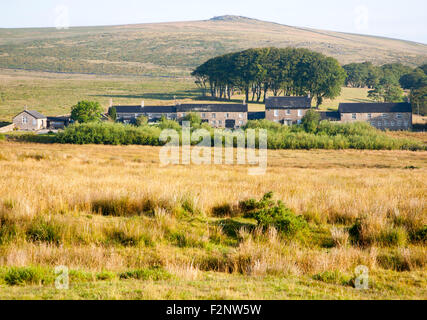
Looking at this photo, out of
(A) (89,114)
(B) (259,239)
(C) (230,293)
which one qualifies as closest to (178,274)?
(C) (230,293)

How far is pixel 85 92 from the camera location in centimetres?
12381

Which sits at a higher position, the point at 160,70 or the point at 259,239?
the point at 160,70

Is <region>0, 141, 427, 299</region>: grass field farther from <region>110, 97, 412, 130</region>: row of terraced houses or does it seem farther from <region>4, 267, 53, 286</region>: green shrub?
<region>110, 97, 412, 130</region>: row of terraced houses

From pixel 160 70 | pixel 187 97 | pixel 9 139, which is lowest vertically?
pixel 9 139

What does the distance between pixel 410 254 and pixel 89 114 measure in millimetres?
69707

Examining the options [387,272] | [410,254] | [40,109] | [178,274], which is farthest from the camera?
[40,109]

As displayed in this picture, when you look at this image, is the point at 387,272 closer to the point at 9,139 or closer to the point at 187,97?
the point at 9,139

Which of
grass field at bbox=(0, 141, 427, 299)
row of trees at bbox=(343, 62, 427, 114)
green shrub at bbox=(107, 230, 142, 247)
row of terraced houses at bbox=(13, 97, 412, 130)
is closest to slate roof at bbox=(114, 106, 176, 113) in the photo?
row of terraced houses at bbox=(13, 97, 412, 130)

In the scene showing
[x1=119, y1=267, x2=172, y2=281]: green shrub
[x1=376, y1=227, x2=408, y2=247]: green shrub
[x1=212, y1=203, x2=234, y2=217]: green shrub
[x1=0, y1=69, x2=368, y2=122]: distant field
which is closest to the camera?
[x1=119, y1=267, x2=172, y2=281]: green shrub

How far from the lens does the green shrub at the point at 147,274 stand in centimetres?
687

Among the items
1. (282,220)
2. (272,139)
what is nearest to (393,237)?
(282,220)

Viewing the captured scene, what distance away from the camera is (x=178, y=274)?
23.0 feet

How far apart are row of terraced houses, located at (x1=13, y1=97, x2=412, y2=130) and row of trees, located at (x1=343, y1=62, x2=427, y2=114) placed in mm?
17282

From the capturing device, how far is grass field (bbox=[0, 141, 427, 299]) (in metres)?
6.40
